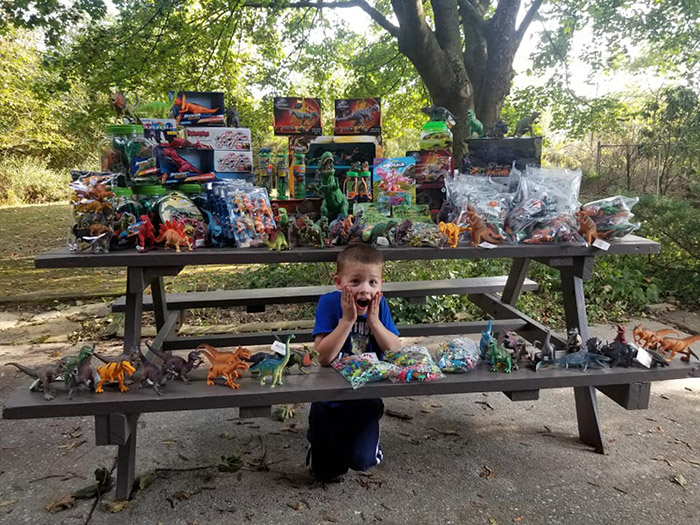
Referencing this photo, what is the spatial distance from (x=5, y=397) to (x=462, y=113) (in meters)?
5.10

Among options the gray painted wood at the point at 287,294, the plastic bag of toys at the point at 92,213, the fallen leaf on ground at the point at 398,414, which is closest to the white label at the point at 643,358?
the fallen leaf on ground at the point at 398,414

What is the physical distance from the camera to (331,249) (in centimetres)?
230

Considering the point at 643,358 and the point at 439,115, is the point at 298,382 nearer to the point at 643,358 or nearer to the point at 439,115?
the point at 643,358

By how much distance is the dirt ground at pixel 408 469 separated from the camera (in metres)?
2.11

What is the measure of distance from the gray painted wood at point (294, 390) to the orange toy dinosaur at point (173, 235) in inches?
25.7

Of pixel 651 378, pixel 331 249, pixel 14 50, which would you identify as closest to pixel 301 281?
pixel 331 249

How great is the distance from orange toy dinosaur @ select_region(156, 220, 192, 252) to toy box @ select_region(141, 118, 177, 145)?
20.8 inches

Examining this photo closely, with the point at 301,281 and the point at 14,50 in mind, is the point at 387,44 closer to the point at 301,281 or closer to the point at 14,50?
the point at 301,281

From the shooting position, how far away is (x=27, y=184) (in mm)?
15078

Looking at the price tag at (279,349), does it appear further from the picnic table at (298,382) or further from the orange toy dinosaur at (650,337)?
the orange toy dinosaur at (650,337)

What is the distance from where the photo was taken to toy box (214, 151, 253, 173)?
261 centimetres

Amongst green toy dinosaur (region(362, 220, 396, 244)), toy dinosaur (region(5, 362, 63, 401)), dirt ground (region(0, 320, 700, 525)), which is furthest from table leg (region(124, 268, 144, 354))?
green toy dinosaur (region(362, 220, 396, 244))

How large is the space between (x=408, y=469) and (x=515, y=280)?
5.81ft

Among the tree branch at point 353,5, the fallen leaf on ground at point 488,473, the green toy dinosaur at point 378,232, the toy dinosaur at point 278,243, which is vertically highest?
the tree branch at point 353,5
